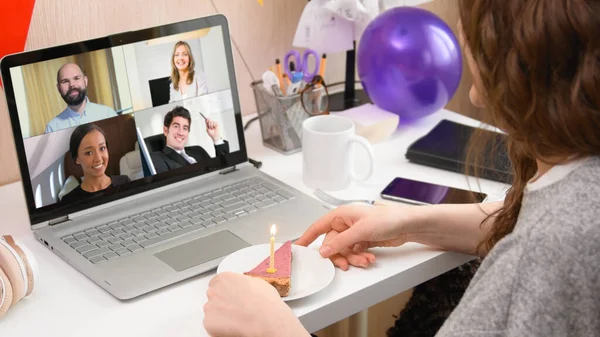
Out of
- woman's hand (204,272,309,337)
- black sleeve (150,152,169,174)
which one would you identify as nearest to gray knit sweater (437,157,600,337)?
woman's hand (204,272,309,337)

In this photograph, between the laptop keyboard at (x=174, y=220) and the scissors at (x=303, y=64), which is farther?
the scissors at (x=303, y=64)

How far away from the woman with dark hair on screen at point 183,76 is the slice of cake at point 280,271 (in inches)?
13.5

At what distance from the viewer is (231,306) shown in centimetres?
84

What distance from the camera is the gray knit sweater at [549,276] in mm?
647

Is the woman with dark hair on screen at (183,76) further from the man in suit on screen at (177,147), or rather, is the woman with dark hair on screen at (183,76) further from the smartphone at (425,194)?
the smartphone at (425,194)

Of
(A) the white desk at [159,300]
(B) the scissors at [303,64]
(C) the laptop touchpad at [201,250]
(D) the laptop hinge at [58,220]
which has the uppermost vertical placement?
(B) the scissors at [303,64]

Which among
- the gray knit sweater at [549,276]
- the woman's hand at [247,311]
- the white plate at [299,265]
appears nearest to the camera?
the gray knit sweater at [549,276]

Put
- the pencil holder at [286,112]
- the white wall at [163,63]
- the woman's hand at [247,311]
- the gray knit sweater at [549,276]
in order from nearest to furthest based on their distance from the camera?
the gray knit sweater at [549,276], the woman's hand at [247,311], the white wall at [163,63], the pencil holder at [286,112]

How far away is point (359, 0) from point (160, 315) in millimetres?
826

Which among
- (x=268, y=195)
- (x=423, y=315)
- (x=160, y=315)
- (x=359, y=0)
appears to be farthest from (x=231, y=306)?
(x=359, y=0)

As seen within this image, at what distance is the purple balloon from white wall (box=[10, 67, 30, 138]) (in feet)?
2.14

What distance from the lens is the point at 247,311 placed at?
84 centimetres

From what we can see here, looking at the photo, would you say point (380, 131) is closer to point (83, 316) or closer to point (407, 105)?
point (407, 105)

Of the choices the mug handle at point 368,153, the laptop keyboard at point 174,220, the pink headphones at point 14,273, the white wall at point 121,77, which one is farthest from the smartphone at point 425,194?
the pink headphones at point 14,273
